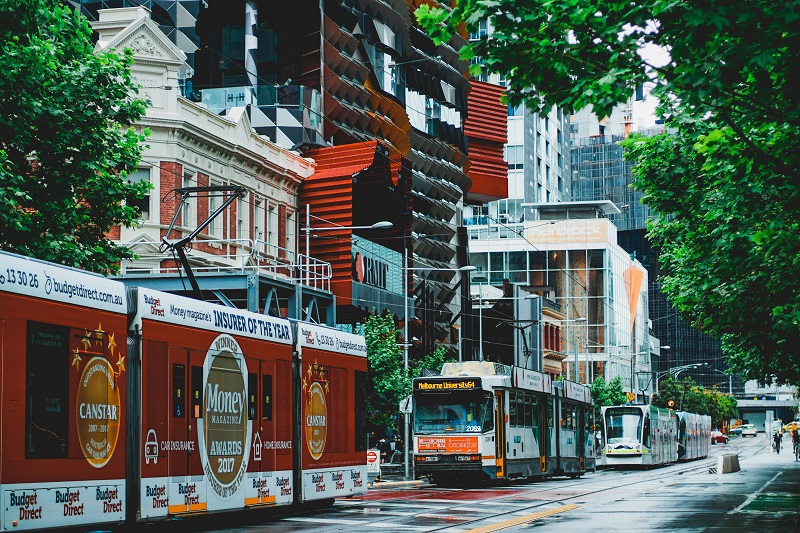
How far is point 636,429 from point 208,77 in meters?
26.0

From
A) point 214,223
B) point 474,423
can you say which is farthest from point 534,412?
point 214,223

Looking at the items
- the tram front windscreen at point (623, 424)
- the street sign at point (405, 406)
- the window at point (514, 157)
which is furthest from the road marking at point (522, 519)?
the window at point (514, 157)

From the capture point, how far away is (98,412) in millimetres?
16531

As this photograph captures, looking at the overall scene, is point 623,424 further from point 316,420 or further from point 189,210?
point 316,420

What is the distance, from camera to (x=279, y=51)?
59.8 m

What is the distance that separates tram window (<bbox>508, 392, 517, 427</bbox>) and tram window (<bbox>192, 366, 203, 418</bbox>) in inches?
798

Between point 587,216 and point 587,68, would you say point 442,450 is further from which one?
point 587,216

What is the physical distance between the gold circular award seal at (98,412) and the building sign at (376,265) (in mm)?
36631

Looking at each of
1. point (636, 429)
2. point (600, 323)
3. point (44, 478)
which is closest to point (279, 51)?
point (636, 429)

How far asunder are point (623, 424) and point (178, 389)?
147 feet

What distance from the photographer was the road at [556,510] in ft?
69.1

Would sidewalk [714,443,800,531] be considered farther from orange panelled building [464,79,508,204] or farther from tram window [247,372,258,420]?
orange panelled building [464,79,508,204]

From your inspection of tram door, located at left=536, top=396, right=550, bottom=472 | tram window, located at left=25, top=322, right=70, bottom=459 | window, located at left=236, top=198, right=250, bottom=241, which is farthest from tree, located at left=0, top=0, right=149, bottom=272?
tram door, located at left=536, top=396, right=550, bottom=472

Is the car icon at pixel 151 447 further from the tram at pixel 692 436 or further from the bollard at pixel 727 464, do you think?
the tram at pixel 692 436
